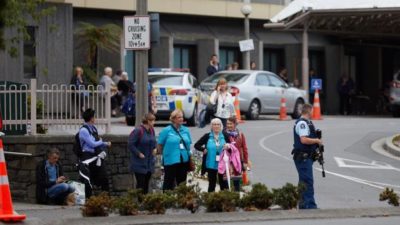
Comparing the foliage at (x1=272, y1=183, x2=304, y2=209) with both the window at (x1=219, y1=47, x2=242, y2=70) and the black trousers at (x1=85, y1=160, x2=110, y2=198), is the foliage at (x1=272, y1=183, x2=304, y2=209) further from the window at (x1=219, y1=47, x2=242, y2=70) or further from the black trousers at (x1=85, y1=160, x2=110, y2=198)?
the window at (x1=219, y1=47, x2=242, y2=70)

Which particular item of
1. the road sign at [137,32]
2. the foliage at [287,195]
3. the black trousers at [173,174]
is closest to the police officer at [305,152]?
the foliage at [287,195]

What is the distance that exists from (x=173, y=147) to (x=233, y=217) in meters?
2.37

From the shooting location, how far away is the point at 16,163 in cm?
1817

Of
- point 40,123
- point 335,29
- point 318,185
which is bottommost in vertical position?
point 318,185

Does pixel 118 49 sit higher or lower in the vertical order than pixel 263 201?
higher

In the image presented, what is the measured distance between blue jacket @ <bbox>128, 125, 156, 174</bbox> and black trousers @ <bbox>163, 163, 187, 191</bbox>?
1.39ft

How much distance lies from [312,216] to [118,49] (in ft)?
71.8

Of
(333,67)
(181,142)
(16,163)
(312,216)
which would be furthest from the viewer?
(333,67)

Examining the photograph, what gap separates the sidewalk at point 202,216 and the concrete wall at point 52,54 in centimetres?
1400

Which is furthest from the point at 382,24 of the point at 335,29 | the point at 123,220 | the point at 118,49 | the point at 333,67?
the point at 123,220

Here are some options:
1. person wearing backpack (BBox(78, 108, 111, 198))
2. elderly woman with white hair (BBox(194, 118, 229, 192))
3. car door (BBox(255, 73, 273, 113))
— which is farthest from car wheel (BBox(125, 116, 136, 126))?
elderly woman with white hair (BBox(194, 118, 229, 192))

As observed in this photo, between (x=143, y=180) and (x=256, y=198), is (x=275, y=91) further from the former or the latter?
(x=256, y=198)

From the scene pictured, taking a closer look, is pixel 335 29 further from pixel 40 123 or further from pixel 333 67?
pixel 40 123

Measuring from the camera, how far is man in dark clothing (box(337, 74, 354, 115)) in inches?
1658
